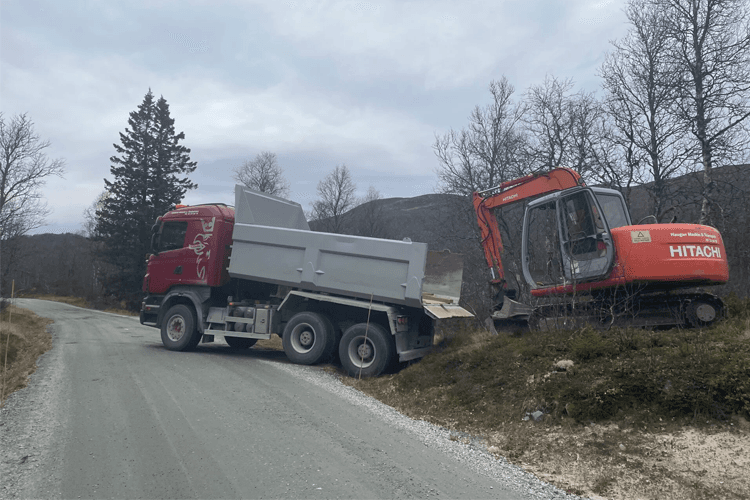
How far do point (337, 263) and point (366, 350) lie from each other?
5.65ft

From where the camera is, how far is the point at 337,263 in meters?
9.61

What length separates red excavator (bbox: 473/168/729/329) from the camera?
24.4ft

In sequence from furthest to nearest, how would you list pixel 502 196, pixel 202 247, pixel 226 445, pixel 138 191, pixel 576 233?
pixel 138 191, pixel 202 247, pixel 502 196, pixel 576 233, pixel 226 445

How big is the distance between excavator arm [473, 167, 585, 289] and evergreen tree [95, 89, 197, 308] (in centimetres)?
2896

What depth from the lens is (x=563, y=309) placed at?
8.33 metres

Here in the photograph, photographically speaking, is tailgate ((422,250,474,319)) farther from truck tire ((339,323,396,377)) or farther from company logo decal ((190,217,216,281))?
company logo decal ((190,217,216,281))

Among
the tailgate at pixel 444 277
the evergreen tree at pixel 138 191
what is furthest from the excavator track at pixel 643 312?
the evergreen tree at pixel 138 191

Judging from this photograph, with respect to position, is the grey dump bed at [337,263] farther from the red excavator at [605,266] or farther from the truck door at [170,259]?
the truck door at [170,259]

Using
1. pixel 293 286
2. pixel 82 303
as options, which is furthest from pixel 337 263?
pixel 82 303

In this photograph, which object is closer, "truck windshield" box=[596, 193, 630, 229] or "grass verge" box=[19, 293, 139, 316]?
"truck windshield" box=[596, 193, 630, 229]

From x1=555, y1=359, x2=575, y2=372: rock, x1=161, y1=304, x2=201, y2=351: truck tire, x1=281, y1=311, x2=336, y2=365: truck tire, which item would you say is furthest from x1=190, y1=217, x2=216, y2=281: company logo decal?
x1=555, y1=359, x2=575, y2=372: rock

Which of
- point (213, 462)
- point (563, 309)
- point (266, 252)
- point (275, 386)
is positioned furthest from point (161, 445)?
point (563, 309)

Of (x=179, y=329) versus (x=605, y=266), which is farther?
(x=179, y=329)

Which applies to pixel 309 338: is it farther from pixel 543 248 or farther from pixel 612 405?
pixel 612 405
